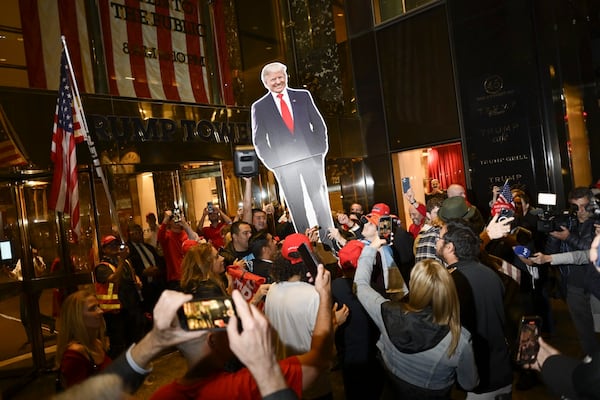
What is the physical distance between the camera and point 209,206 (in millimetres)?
8102

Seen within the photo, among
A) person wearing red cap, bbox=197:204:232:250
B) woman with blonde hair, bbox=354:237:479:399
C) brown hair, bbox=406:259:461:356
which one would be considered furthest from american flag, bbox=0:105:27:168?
brown hair, bbox=406:259:461:356

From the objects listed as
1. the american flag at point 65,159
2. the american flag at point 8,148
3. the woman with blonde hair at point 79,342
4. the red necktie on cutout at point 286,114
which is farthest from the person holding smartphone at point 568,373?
the american flag at point 8,148

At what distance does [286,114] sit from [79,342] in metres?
5.23

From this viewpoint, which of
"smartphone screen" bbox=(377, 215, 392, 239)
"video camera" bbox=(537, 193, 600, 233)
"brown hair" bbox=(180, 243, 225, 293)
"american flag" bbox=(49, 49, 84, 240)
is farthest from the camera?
"american flag" bbox=(49, 49, 84, 240)

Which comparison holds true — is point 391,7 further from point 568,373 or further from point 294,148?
point 568,373

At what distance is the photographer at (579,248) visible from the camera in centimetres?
482

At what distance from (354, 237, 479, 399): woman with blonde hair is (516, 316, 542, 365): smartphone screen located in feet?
1.89

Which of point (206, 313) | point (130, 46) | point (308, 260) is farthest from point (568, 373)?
point (130, 46)

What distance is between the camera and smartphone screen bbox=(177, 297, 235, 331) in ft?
4.91

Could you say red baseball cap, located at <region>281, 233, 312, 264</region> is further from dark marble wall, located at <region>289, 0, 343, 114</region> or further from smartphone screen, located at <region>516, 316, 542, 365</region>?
dark marble wall, located at <region>289, 0, 343, 114</region>

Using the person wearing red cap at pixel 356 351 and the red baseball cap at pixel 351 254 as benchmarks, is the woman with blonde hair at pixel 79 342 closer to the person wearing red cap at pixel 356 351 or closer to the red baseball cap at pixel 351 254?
the person wearing red cap at pixel 356 351

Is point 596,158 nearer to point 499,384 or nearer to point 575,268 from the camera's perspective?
point 575,268

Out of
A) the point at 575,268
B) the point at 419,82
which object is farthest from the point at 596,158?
the point at 575,268

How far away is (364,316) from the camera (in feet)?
12.5
